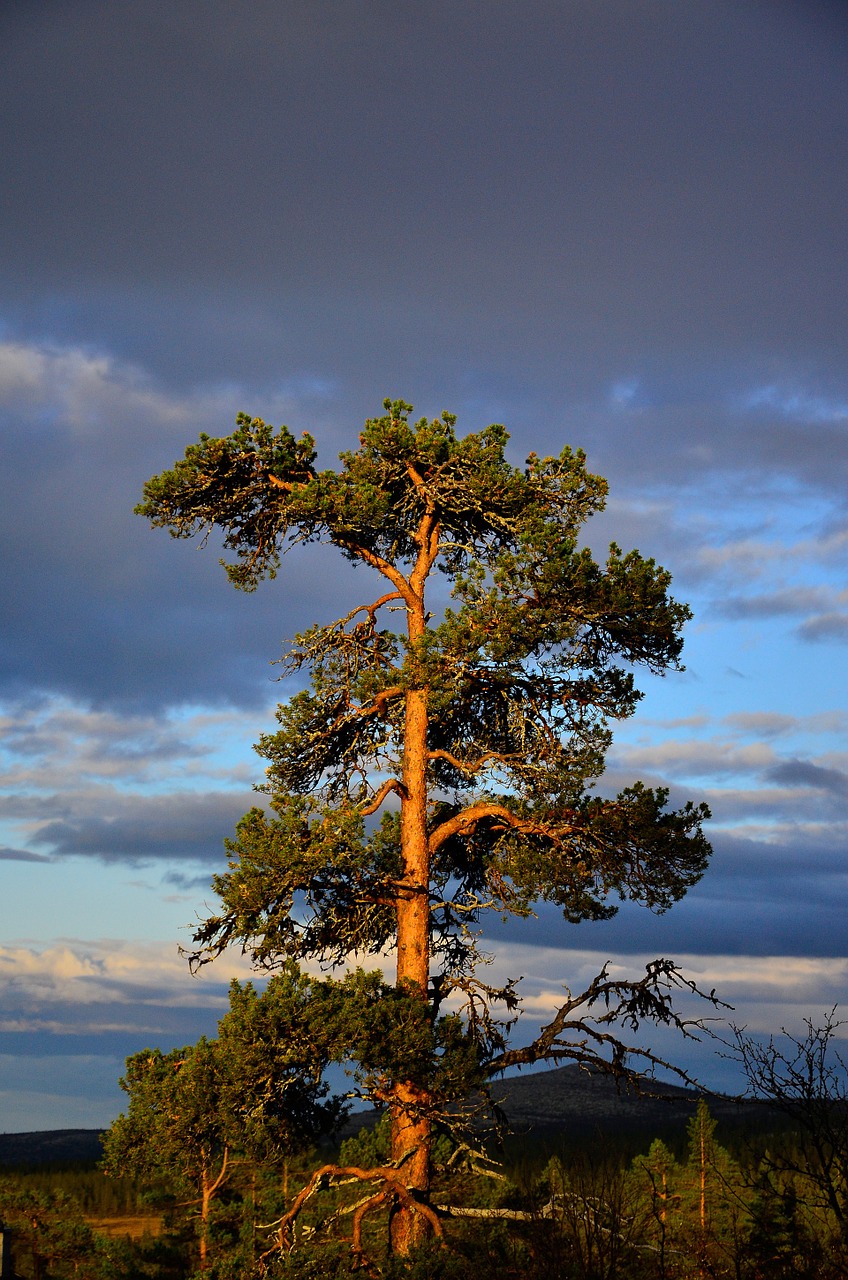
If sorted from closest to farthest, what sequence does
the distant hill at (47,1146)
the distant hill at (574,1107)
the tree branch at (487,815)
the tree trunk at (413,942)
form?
1. the tree trunk at (413,942)
2. the tree branch at (487,815)
3. the distant hill at (574,1107)
4. the distant hill at (47,1146)

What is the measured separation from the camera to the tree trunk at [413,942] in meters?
14.6

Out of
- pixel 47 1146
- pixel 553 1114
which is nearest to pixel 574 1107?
pixel 553 1114

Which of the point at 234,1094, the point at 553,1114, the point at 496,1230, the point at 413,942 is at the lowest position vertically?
the point at 553,1114

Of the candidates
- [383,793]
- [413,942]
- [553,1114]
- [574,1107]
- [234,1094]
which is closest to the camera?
[234,1094]

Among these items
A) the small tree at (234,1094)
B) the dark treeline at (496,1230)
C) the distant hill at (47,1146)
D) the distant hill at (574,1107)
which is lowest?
the distant hill at (47,1146)

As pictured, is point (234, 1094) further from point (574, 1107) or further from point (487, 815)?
point (574, 1107)

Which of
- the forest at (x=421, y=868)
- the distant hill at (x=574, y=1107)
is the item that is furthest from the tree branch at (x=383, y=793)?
the distant hill at (x=574, y=1107)

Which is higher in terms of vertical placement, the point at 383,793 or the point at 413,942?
the point at 383,793

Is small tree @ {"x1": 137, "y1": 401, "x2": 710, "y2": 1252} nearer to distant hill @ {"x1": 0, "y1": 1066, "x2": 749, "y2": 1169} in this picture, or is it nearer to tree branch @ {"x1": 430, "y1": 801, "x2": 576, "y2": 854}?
tree branch @ {"x1": 430, "y1": 801, "x2": 576, "y2": 854}

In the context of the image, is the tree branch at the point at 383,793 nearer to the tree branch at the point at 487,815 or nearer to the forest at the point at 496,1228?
the tree branch at the point at 487,815

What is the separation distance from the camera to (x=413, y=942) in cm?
1570

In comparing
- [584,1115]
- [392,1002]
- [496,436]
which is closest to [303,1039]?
[392,1002]

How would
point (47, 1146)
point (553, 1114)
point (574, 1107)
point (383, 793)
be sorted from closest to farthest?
point (383, 793)
point (553, 1114)
point (574, 1107)
point (47, 1146)

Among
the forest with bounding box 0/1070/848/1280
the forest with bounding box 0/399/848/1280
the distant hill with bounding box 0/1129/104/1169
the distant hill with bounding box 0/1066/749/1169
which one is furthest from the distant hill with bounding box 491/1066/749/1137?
the forest with bounding box 0/399/848/1280
